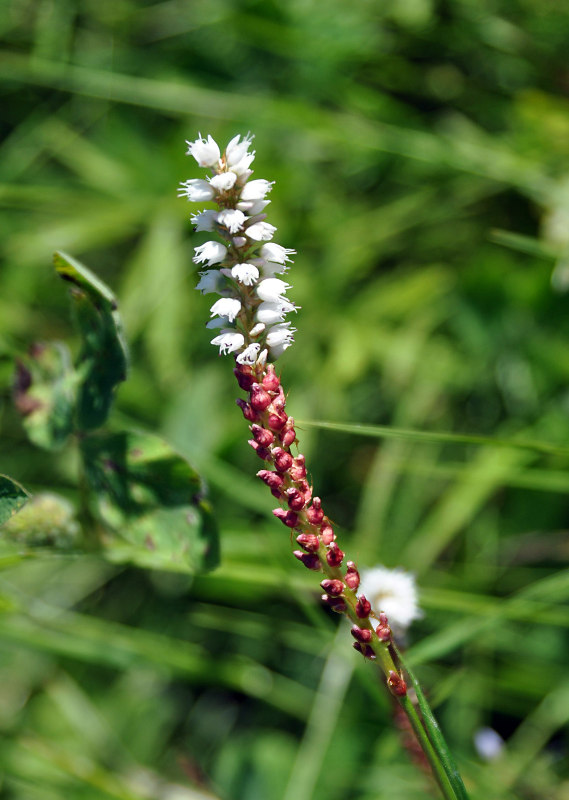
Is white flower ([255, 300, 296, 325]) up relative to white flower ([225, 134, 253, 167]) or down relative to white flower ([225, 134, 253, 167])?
down

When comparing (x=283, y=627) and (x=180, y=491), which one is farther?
(x=283, y=627)

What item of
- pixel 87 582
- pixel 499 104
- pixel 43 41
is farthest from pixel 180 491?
pixel 43 41

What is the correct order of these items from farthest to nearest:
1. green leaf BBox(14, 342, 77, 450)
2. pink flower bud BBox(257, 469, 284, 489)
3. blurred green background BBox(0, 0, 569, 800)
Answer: blurred green background BBox(0, 0, 569, 800) < green leaf BBox(14, 342, 77, 450) < pink flower bud BBox(257, 469, 284, 489)

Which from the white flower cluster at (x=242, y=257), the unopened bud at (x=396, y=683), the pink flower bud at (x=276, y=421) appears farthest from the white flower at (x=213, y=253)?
the unopened bud at (x=396, y=683)

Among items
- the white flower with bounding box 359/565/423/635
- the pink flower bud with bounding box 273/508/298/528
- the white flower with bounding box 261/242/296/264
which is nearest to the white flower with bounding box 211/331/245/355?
the white flower with bounding box 261/242/296/264

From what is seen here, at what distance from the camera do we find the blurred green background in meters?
1.99

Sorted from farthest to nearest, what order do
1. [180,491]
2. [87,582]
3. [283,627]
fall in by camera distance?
[87,582] → [283,627] → [180,491]

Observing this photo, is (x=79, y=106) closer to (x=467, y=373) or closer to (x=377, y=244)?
(x=377, y=244)

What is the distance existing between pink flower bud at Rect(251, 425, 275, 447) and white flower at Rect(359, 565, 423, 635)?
26.6 inches

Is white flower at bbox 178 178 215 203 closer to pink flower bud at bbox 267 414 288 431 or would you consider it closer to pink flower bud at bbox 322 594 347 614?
pink flower bud at bbox 267 414 288 431

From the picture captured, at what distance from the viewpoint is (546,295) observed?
88.2 inches

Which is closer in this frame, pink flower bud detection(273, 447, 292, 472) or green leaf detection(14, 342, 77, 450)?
pink flower bud detection(273, 447, 292, 472)

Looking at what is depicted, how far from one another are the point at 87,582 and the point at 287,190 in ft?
4.51

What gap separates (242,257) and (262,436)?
24cm
